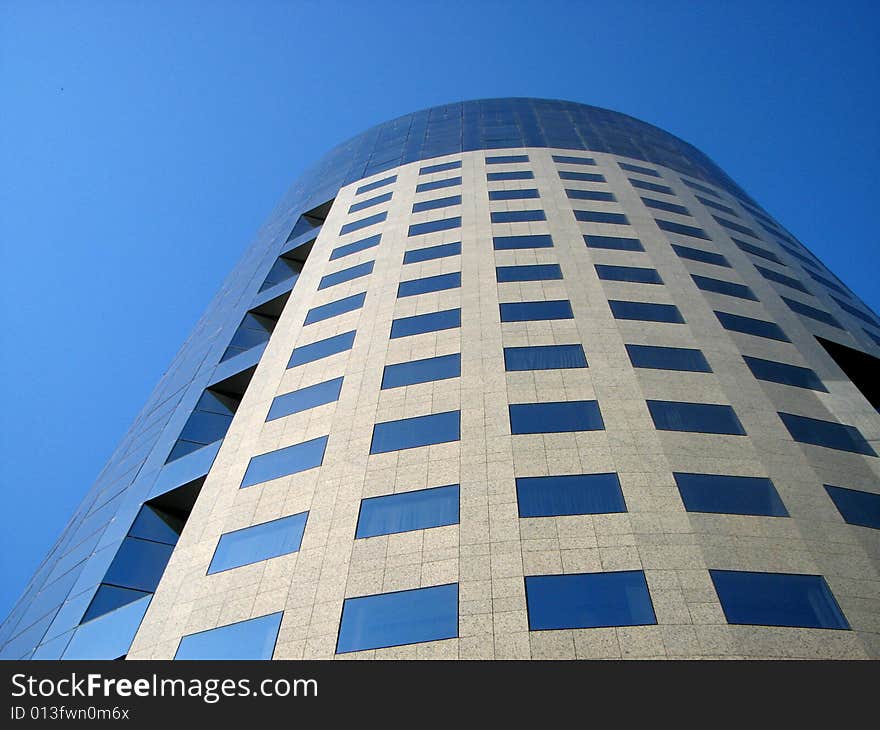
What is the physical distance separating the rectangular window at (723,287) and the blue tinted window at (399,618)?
2005cm

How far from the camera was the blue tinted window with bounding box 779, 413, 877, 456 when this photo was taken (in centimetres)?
2423

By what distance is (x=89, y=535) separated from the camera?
3005cm

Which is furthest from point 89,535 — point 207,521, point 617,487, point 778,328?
point 778,328

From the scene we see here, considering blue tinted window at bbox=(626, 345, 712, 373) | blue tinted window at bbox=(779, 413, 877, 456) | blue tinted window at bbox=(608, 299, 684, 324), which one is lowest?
blue tinted window at bbox=(779, 413, 877, 456)

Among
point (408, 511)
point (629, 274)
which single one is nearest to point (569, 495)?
point (408, 511)

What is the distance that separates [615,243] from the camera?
115 ft

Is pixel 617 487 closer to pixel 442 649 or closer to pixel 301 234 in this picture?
pixel 442 649

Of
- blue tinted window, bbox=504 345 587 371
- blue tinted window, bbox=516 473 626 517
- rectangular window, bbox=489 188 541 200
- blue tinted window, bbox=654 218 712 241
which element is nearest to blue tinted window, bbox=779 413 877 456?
blue tinted window, bbox=504 345 587 371

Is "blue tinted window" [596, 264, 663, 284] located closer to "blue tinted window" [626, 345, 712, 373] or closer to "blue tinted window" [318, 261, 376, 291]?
"blue tinted window" [626, 345, 712, 373]

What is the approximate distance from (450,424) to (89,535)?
1643 cm

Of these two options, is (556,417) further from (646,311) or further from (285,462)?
(285,462)

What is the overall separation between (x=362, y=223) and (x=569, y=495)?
967 inches

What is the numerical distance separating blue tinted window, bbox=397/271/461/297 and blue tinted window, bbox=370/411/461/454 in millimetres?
8614

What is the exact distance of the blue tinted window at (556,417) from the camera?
23.3 m
